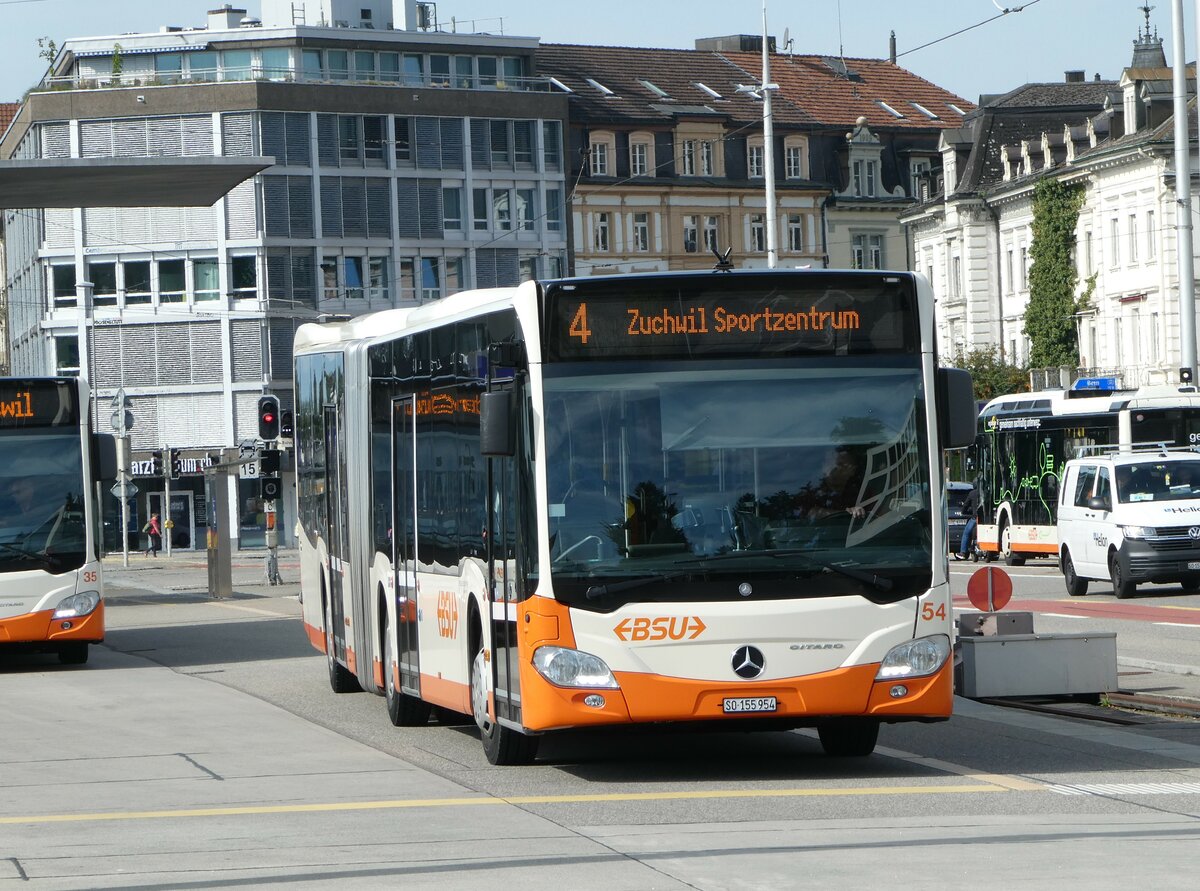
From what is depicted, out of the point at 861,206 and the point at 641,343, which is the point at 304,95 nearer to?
the point at 861,206

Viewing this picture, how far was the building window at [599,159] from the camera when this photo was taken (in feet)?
299

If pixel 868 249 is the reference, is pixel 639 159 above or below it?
above

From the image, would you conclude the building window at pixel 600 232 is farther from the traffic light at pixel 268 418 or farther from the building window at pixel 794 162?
A: the traffic light at pixel 268 418

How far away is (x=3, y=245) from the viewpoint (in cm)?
10156

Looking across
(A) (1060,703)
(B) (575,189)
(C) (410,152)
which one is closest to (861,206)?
(B) (575,189)

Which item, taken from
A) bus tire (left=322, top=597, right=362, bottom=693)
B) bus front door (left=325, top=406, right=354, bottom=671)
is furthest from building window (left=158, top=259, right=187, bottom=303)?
bus front door (left=325, top=406, right=354, bottom=671)

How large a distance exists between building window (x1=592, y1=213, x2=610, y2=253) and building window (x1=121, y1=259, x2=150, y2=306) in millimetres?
17955

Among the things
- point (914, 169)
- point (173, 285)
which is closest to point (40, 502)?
point (173, 285)

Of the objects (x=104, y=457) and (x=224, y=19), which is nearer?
(x=104, y=457)

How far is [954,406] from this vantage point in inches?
503

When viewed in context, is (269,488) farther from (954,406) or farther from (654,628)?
(654,628)

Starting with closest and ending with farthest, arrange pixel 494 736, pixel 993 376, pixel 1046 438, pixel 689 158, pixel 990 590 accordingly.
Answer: pixel 494 736 < pixel 990 590 < pixel 1046 438 < pixel 993 376 < pixel 689 158

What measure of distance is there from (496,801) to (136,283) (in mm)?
72580

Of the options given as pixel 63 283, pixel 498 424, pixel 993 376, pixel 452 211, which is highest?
pixel 452 211
